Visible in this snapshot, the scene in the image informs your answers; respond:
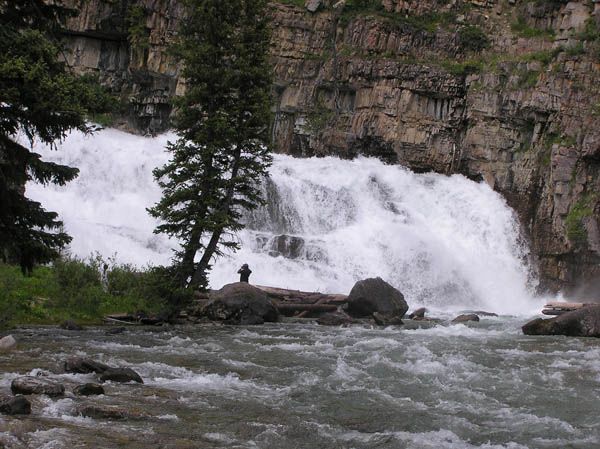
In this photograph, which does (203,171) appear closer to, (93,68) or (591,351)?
(591,351)

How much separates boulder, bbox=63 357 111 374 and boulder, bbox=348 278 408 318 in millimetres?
13101

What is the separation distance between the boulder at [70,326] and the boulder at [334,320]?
7843 mm

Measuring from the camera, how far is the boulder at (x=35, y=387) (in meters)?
11.5

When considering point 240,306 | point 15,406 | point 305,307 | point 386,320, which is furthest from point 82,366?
point 305,307

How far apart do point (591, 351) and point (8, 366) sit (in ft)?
46.3

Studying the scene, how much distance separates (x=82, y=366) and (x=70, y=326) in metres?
6.58

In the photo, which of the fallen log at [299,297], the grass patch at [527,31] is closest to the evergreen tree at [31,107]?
the fallen log at [299,297]

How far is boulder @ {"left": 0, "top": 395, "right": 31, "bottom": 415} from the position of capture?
10312 millimetres

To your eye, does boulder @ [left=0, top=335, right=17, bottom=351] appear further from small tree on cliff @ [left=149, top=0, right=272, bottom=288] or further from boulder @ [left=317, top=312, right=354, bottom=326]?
boulder @ [left=317, top=312, right=354, bottom=326]

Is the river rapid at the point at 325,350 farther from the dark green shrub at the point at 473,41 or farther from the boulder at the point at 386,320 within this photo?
the dark green shrub at the point at 473,41

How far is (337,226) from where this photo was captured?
1521 inches

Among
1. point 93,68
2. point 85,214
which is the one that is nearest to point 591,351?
point 85,214

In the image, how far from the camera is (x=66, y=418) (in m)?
10.5

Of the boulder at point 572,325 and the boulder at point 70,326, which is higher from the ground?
the boulder at point 572,325
